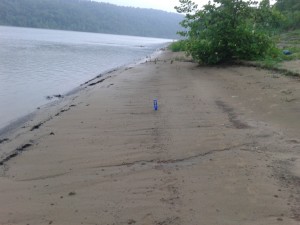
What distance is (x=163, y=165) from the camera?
5.84m

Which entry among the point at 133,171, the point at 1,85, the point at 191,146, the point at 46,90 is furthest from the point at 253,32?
the point at 133,171

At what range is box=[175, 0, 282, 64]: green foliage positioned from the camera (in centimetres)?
1881

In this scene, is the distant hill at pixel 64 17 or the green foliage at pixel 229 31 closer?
the green foliage at pixel 229 31

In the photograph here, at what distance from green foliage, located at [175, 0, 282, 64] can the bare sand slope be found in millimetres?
8386

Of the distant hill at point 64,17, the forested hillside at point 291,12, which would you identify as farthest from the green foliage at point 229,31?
the distant hill at point 64,17

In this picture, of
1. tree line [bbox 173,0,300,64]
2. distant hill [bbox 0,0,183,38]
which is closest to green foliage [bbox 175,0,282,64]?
tree line [bbox 173,0,300,64]

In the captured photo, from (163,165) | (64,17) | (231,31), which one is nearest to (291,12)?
(231,31)

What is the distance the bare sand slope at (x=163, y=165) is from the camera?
4391mm

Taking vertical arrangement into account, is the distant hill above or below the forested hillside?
above

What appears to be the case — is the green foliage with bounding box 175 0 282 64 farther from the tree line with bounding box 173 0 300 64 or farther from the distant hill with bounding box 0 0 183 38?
the distant hill with bounding box 0 0 183 38

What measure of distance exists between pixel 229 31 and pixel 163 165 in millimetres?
14520

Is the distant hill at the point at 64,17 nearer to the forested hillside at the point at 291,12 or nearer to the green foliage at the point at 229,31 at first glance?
the forested hillside at the point at 291,12

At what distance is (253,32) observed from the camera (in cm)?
1881

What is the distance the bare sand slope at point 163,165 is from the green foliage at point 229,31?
8.39 meters
